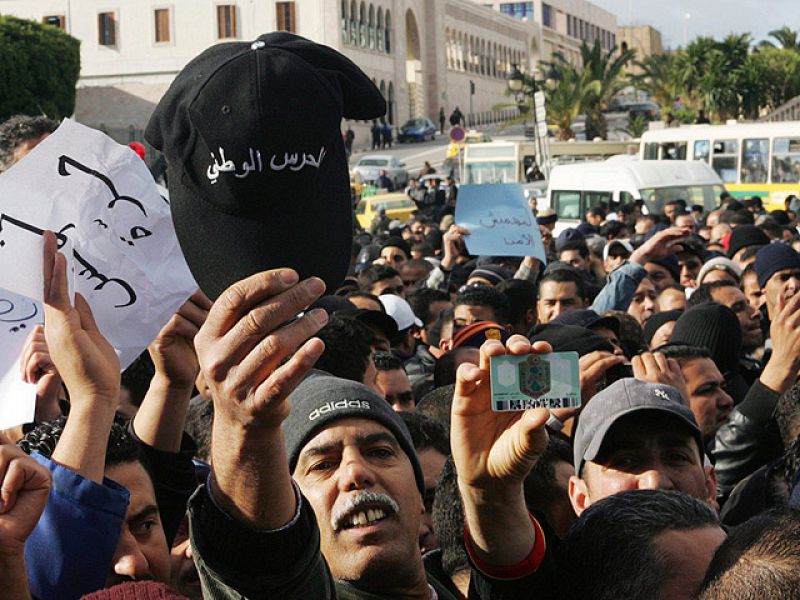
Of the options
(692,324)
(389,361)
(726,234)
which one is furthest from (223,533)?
(726,234)

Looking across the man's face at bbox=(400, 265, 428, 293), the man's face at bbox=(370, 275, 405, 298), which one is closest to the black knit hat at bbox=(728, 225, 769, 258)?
Result: the man's face at bbox=(400, 265, 428, 293)

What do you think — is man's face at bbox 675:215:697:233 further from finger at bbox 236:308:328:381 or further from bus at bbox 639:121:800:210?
finger at bbox 236:308:328:381

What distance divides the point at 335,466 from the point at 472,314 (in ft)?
13.3

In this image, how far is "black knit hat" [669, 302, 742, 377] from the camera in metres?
6.62

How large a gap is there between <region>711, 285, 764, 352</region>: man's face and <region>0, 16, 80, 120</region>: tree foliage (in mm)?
42563

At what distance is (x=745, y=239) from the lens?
38.1 ft

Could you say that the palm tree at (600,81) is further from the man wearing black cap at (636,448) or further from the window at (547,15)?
the window at (547,15)

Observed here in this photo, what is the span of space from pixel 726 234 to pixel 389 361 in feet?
30.5

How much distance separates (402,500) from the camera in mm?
3080

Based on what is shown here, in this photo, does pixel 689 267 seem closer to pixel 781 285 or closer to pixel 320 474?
pixel 781 285

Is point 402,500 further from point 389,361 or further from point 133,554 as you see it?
point 389,361

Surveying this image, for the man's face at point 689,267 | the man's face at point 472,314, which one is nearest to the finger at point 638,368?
the man's face at point 472,314

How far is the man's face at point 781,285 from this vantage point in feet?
25.3

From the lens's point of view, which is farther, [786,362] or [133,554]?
[786,362]
